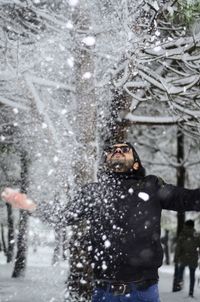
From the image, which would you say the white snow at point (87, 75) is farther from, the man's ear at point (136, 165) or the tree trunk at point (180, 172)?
the tree trunk at point (180, 172)

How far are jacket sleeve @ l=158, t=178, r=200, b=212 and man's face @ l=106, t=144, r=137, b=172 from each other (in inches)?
10.2

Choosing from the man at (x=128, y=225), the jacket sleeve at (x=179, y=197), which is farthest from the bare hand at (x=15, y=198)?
the jacket sleeve at (x=179, y=197)

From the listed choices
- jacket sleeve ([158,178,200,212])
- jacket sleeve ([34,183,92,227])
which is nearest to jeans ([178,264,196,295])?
jacket sleeve ([34,183,92,227])

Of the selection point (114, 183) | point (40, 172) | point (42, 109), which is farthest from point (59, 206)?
point (40, 172)

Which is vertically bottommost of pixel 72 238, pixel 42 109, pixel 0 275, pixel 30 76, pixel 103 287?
pixel 0 275

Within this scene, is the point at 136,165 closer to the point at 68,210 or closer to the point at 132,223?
the point at 132,223

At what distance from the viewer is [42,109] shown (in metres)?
6.68

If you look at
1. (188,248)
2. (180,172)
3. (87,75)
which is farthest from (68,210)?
(180,172)

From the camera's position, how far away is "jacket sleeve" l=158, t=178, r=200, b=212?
10.5 ft

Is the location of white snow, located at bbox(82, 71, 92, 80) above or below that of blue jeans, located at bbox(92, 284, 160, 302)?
above

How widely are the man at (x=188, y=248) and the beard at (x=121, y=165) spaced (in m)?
8.78

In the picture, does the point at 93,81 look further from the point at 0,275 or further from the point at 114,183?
the point at 0,275

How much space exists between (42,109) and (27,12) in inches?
83.7

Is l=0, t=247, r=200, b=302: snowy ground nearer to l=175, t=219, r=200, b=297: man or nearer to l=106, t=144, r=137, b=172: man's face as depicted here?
l=175, t=219, r=200, b=297: man
